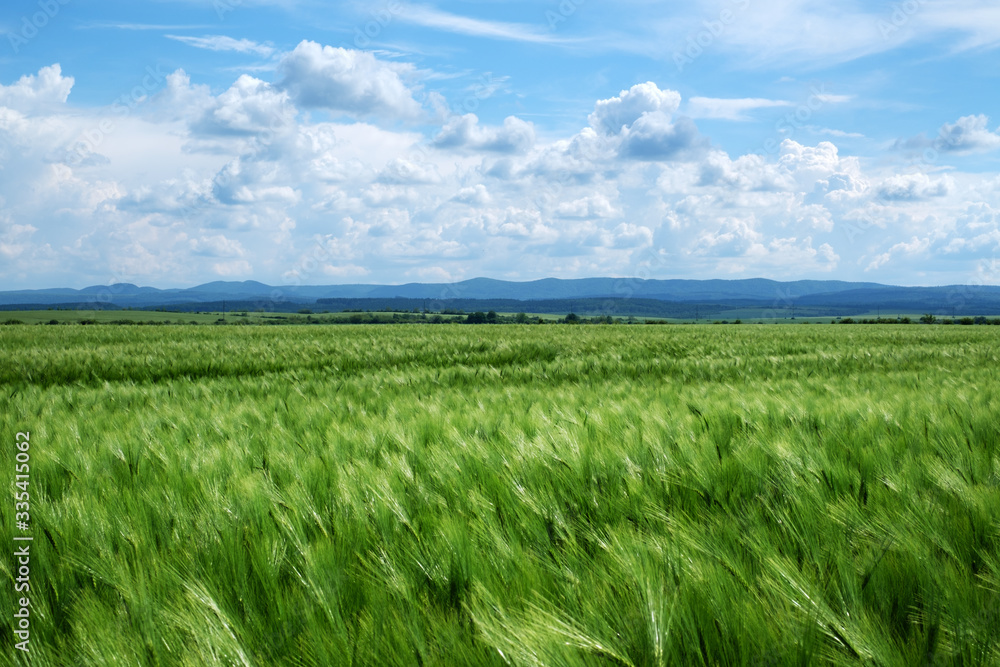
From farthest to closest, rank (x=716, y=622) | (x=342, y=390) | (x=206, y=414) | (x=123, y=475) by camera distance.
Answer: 1. (x=342, y=390)
2. (x=206, y=414)
3. (x=123, y=475)
4. (x=716, y=622)

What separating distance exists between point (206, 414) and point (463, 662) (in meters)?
4.48

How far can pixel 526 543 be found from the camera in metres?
1.79

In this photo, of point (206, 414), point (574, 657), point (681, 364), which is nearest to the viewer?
point (574, 657)

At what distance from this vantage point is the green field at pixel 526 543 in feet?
3.74

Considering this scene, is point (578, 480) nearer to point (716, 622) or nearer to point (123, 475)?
point (716, 622)

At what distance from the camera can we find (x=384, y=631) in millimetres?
1188

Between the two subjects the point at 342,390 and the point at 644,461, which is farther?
the point at 342,390

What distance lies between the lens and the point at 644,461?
255 centimetres

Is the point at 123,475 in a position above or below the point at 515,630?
below

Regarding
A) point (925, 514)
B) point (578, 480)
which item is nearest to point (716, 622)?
point (925, 514)

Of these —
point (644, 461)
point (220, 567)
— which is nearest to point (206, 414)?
point (220, 567)

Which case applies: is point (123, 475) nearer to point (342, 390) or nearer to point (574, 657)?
point (574, 657)

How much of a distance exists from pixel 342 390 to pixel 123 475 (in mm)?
4222

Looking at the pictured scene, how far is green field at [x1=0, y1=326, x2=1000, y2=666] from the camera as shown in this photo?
114 centimetres
